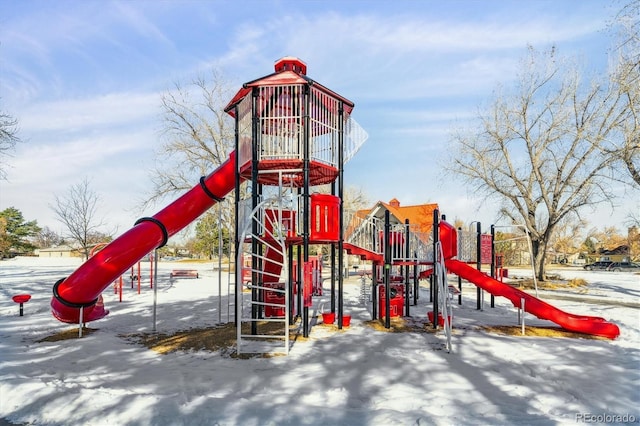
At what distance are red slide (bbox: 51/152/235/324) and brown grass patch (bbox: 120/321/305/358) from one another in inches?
55.0

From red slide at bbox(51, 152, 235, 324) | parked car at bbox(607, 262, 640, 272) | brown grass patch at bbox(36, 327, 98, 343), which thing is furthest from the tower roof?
parked car at bbox(607, 262, 640, 272)

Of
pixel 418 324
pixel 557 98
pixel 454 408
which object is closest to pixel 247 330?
pixel 418 324

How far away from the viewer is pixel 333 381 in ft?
22.4

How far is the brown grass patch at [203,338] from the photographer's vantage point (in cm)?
930

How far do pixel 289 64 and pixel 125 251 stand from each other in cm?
666

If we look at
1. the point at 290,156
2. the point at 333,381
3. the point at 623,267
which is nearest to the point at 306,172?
the point at 290,156

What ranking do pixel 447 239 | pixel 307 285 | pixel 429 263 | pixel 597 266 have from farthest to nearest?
pixel 597 266, pixel 447 239, pixel 429 263, pixel 307 285

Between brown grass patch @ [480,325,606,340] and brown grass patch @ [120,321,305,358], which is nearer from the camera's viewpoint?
brown grass patch @ [120,321,305,358]

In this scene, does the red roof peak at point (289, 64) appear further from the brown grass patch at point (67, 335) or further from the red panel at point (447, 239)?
the brown grass patch at point (67, 335)

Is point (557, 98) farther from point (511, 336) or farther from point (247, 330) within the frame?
point (247, 330)

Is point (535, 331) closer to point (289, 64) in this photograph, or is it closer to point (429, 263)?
point (429, 263)

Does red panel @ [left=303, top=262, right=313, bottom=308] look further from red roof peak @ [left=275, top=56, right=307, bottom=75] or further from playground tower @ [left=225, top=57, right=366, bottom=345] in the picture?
red roof peak @ [left=275, top=56, right=307, bottom=75]

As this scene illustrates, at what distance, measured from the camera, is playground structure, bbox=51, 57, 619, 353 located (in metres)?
10.6

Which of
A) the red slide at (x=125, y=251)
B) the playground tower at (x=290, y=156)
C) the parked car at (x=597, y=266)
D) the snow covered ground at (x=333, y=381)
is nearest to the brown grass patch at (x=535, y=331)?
the snow covered ground at (x=333, y=381)
